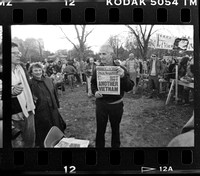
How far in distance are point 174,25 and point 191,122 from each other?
1312 mm

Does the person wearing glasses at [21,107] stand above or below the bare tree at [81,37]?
below

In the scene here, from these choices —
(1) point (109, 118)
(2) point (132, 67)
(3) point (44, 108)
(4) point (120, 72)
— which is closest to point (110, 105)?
(1) point (109, 118)

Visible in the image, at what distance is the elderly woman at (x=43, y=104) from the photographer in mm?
3832

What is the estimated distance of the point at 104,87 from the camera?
149 inches

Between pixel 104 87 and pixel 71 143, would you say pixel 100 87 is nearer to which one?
pixel 104 87

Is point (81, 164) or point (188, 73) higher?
point (188, 73)

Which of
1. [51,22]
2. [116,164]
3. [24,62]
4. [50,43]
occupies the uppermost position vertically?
[51,22]

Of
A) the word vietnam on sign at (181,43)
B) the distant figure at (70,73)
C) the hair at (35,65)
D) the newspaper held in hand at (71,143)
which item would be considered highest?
the word vietnam on sign at (181,43)

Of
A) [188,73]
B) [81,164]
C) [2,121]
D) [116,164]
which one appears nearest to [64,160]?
[81,164]

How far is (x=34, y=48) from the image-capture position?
376 cm

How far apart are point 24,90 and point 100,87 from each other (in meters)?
1.01

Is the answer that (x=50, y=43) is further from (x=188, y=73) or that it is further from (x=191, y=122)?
(x=191, y=122)

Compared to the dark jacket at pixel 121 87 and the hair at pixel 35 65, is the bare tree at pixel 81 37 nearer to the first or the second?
the dark jacket at pixel 121 87

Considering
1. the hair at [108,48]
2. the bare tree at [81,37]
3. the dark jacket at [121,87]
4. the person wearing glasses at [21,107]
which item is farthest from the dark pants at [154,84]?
the person wearing glasses at [21,107]
